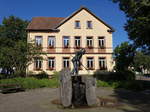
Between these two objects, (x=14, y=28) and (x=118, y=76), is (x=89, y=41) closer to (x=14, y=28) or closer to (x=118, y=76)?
(x=118, y=76)

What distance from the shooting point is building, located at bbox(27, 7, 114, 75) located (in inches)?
1293

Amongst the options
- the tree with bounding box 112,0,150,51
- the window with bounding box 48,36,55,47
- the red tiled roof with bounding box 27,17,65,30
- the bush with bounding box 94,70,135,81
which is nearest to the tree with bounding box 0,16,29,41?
the red tiled roof with bounding box 27,17,65,30

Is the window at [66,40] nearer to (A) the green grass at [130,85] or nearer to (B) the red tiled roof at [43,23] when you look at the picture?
(B) the red tiled roof at [43,23]

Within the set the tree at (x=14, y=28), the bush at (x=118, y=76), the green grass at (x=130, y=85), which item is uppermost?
the tree at (x=14, y=28)

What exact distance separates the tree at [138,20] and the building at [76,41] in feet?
44.1

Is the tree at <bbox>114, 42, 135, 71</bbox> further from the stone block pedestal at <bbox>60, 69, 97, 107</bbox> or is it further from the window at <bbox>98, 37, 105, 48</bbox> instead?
the stone block pedestal at <bbox>60, 69, 97, 107</bbox>

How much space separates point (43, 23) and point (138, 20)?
2221 cm

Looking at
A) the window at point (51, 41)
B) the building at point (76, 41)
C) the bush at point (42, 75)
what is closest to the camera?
the bush at point (42, 75)

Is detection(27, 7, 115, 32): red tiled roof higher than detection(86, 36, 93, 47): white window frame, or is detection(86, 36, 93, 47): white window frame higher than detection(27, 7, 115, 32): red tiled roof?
detection(27, 7, 115, 32): red tiled roof

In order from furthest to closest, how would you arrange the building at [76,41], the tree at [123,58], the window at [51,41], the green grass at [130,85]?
the tree at [123,58], the window at [51,41], the building at [76,41], the green grass at [130,85]

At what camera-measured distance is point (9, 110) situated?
32.2 ft

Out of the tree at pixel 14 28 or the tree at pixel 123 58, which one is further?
the tree at pixel 14 28

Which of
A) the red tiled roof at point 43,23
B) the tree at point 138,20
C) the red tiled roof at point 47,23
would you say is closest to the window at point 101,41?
the red tiled roof at point 47,23

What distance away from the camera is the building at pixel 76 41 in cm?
3284
